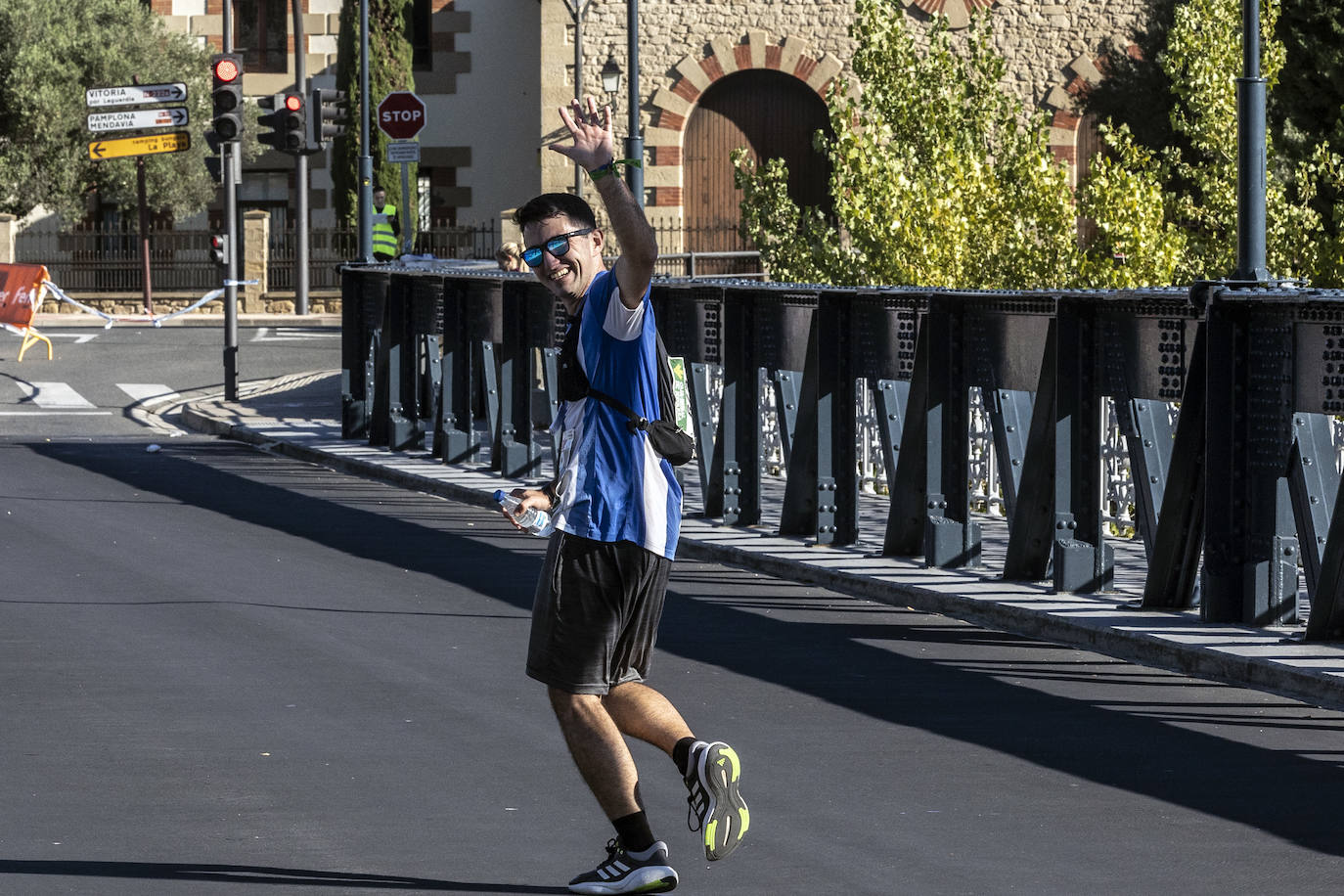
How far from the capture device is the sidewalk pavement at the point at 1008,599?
27.7 feet

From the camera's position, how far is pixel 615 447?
18.7ft

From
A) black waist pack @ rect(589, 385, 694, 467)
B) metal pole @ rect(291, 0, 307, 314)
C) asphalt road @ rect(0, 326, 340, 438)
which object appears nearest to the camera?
black waist pack @ rect(589, 385, 694, 467)

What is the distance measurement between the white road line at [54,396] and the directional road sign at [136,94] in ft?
11.6

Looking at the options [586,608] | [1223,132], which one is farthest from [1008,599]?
[1223,132]

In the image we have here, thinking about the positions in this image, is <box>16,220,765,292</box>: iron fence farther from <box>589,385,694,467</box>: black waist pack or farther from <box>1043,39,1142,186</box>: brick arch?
<box>589,385,694,467</box>: black waist pack

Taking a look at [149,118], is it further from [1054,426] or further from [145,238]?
[1054,426]

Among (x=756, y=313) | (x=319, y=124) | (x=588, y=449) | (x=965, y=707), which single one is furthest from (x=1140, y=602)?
(x=319, y=124)

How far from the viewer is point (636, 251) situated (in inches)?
214

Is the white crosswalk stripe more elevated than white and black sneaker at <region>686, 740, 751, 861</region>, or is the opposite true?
the white crosswalk stripe

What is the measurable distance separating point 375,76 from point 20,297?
1385cm

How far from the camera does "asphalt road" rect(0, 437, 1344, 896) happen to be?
18.9 ft

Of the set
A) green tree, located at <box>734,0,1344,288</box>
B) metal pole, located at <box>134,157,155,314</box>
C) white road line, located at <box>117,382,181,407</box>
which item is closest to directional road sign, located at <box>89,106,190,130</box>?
white road line, located at <box>117,382,181,407</box>

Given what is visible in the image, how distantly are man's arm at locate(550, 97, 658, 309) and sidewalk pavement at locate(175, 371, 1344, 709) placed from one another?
12.0 ft

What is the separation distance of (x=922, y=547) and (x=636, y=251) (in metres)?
6.25
